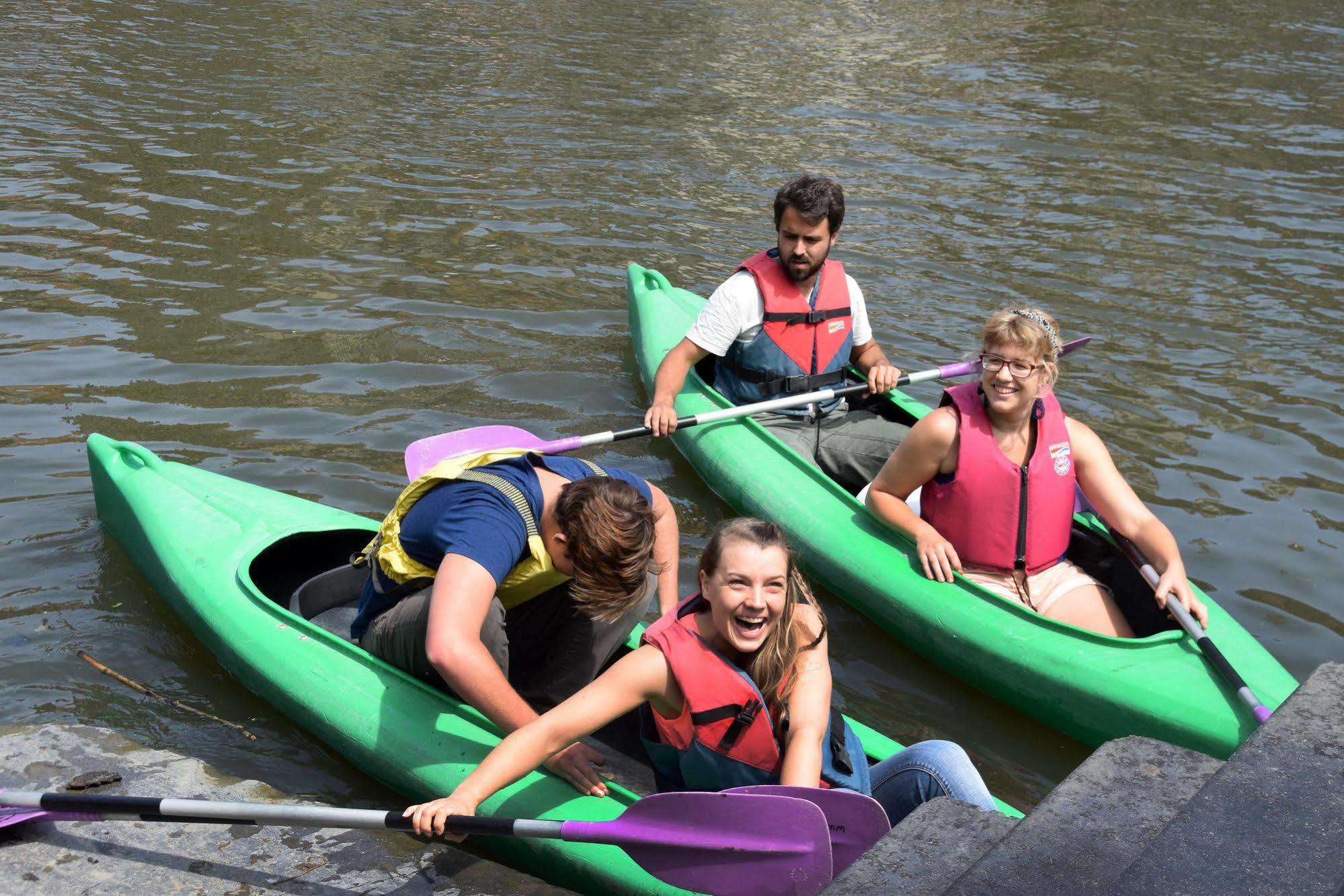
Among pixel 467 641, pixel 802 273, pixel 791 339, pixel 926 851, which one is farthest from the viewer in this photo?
pixel 791 339

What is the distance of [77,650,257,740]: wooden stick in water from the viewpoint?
3.83 metres

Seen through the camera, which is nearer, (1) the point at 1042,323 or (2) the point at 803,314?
(1) the point at 1042,323

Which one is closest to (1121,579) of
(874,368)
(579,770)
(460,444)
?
(874,368)

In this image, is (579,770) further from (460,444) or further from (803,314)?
(803,314)

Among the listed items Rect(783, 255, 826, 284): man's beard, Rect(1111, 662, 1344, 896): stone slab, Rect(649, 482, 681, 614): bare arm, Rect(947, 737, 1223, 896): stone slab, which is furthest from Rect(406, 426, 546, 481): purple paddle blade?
Rect(1111, 662, 1344, 896): stone slab

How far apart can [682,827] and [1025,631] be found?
5.25ft

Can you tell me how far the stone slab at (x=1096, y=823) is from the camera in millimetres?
1773

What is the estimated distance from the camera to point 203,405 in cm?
564

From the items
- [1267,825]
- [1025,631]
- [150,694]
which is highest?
[1267,825]

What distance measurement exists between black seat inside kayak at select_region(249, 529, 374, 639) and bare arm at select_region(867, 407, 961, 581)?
67.0 inches

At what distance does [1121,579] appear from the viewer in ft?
13.5

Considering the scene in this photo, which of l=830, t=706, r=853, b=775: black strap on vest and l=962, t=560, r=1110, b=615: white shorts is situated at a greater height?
l=830, t=706, r=853, b=775: black strap on vest

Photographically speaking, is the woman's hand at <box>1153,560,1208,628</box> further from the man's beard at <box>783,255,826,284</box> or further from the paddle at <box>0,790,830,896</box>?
the man's beard at <box>783,255,826,284</box>

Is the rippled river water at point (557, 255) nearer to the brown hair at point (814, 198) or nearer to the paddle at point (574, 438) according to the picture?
the paddle at point (574, 438)
